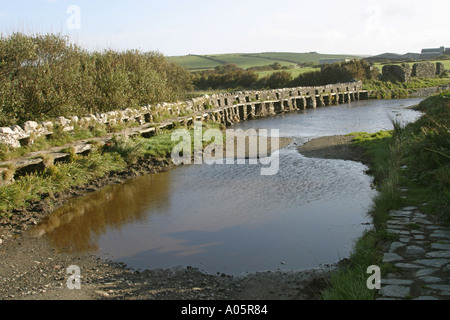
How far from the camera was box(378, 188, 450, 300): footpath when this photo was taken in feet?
16.9

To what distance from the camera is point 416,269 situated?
5.70m

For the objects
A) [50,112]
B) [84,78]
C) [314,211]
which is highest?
[84,78]

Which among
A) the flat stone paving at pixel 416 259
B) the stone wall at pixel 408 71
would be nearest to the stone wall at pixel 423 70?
the stone wall at pixel 408 71

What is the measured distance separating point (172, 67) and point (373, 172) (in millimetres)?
27000

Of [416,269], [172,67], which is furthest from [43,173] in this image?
[172,67]

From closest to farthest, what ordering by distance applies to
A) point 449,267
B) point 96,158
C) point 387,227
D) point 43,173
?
1. point 449,267
2. point 387,227
3. point 43,173
4. point 96,158

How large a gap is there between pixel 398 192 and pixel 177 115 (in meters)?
17.1

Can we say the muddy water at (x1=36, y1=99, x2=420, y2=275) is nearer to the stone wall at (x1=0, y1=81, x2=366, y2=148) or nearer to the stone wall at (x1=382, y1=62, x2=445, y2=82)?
the stone wall at (x1=0, y1=81, x2=366, y2=148)

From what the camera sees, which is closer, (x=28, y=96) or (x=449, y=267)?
(x=449, y=267)

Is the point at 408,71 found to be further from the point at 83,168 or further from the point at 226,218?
the point at 226,218

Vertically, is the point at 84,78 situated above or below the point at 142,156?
above

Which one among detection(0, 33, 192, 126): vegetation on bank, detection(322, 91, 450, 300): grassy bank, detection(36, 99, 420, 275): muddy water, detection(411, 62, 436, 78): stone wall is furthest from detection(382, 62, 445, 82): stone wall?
detection(36, 99, 420, 275): muddy water

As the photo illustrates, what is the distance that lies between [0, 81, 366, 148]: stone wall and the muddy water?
11.7ft

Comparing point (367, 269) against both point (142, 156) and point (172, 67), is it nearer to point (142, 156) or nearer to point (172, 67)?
point (142, 156)
